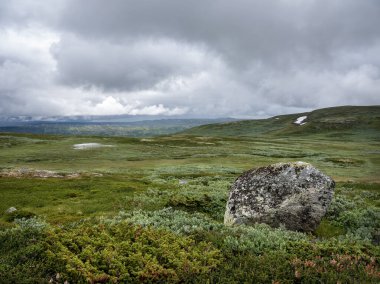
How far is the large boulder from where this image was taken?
19875 millimetres

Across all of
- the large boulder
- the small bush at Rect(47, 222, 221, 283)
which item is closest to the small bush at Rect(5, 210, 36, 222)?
the small bush at Rect(47, 222, 221, 283)

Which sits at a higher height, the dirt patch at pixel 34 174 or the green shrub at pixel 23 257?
the green shrub at pixel 23 257

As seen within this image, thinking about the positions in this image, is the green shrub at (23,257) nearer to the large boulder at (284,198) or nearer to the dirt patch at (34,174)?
the large boulder at (284,198)

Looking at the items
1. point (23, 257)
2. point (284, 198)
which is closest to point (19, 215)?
point (23, 257)

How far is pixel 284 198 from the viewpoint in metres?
20.2

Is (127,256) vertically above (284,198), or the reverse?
(127,256)

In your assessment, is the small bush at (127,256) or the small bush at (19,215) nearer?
the small bush at (127,256)

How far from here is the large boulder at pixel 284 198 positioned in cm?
1988

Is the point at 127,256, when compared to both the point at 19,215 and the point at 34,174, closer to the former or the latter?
the point at 19,215

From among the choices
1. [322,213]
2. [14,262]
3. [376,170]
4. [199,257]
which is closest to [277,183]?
[322,213]

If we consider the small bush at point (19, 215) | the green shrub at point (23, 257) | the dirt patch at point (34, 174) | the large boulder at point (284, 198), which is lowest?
the dirt patch at point (34, 174)

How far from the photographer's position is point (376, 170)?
221 feet

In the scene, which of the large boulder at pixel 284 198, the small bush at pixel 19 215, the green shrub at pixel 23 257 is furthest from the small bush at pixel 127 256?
the small bush at pixel 19 215

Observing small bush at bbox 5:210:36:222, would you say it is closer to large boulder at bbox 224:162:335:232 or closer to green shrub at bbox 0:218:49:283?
green shrub at bbox 0:218:49:283
